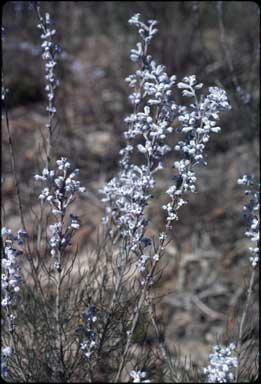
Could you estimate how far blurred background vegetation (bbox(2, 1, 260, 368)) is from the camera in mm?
4488

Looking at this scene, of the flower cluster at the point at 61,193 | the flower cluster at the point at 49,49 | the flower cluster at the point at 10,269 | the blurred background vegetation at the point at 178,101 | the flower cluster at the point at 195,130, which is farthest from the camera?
the blurred background vegetation at the point at 178,101

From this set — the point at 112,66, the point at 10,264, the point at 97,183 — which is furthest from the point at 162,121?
the point at 112,66

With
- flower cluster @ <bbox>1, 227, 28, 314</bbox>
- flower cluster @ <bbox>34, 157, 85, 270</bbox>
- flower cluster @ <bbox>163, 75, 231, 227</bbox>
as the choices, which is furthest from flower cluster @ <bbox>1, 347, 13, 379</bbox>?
flower cluster @ <bbox>163, 75, 231, 227</bbox>

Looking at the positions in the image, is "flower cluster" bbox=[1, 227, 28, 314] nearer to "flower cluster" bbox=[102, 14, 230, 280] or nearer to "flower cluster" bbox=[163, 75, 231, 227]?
"flower cluster" bbox=[102, 14, 230, 280]

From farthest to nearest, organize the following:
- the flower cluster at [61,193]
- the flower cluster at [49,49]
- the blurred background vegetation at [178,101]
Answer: the blurred background vegetation at [178,101] → the flower cluster at [49,49] → the flower cluster at [61,193]

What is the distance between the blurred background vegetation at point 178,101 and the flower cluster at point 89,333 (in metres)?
0.74

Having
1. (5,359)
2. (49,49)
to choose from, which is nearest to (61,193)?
(49,49)

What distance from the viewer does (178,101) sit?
6.01 meters

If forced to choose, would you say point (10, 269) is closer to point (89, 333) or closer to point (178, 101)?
point (89, 333)

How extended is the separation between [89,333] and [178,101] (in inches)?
152

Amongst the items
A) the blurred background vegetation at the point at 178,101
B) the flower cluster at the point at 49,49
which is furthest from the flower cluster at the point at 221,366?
the flower cluster at the point at 49,49

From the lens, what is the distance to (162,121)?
2176mm

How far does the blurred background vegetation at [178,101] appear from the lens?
14.7ft

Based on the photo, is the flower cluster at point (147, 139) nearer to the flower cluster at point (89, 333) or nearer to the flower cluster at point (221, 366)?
the flower cluster at point (89, 333)
